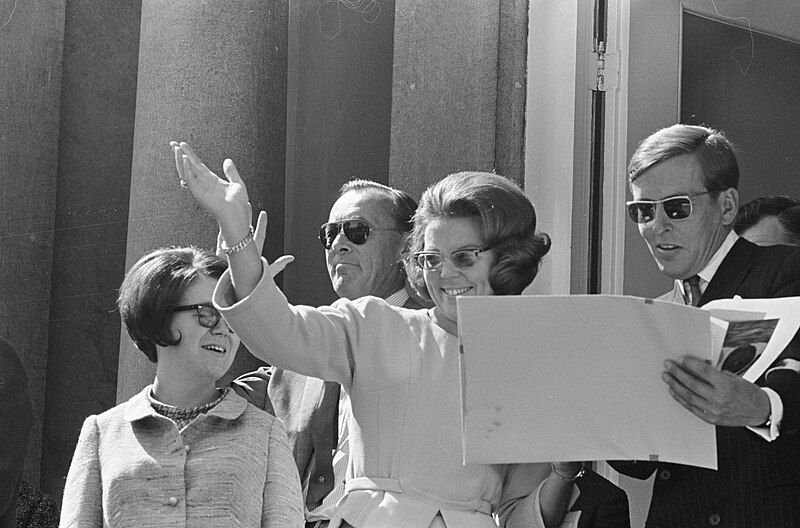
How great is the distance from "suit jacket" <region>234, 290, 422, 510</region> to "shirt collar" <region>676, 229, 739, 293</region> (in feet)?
3.71

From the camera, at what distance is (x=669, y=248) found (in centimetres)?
401

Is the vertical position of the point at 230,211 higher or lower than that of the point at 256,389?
higher

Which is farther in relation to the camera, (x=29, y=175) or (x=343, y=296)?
(x=29, y=175)

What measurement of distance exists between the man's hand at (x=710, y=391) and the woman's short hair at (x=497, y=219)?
60 cm

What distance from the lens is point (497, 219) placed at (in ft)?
12.4

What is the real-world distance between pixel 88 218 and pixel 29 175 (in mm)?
361

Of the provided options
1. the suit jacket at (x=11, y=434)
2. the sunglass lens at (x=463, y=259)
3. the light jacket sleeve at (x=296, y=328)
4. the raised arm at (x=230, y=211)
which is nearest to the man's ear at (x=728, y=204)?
the sunglass lens at (x=463, y=259)

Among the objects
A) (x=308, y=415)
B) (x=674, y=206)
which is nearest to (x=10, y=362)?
(x=308, y=415)

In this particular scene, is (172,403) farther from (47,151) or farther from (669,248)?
(47,151)

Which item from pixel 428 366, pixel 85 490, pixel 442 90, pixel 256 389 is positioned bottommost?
pixel 85 490

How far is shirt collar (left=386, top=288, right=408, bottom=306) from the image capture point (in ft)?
15.5

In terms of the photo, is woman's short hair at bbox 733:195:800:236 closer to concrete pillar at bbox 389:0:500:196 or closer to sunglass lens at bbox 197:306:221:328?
concrete pillar at bbox 389:0:500:196

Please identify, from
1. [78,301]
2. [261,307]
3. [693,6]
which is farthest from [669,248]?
[78,301]

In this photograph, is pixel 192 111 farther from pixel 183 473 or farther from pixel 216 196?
pixel 216 196
